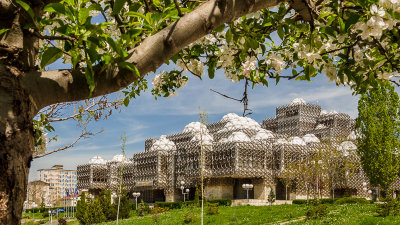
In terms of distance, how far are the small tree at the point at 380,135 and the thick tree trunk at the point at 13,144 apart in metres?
35.4

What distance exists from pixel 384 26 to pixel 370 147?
3514cm

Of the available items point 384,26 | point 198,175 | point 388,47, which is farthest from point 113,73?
point 198,175

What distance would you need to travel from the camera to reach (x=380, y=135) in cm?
3481

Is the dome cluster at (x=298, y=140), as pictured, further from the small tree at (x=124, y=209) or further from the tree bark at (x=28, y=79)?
the tree bark at (x=28, y=79)

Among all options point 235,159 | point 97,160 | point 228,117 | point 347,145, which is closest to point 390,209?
point 235,159

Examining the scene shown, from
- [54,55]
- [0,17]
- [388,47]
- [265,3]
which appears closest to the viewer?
[54,55]

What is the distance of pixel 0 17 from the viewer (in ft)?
8.05

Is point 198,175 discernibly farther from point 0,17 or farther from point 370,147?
point 0,17

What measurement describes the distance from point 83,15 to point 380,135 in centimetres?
3622

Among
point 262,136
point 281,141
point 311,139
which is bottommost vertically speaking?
point 281,141

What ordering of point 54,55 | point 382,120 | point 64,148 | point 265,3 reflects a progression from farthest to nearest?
point 382,120
point 64,148
point 265,3
point 54,55

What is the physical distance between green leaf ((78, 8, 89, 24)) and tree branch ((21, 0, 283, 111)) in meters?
0.34

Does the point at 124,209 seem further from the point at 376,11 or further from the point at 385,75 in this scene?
the point at 376,11

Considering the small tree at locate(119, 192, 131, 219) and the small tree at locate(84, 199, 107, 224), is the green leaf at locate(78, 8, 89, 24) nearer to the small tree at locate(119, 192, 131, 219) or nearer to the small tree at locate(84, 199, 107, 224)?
the small tree at locate(84, 199, 107, 224)
